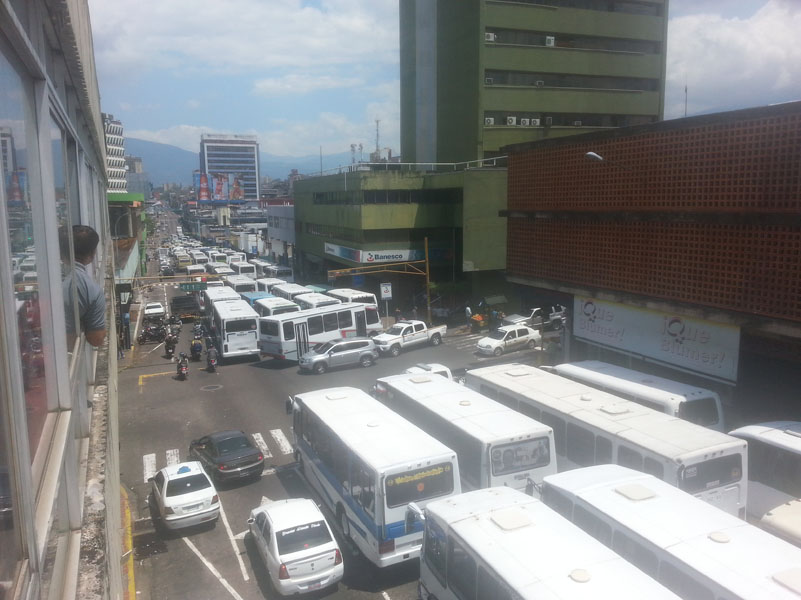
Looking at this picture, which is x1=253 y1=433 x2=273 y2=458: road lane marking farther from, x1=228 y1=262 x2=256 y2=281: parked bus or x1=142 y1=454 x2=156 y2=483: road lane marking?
x1=228 y1=262 x2=256 y2=281: parked bus

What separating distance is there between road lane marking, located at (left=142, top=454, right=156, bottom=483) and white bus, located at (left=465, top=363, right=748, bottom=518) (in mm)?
9897

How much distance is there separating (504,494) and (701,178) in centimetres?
1200

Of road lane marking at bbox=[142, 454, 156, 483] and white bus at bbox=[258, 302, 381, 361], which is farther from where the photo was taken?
white bus at bbox=[258, 302, 381, 361]

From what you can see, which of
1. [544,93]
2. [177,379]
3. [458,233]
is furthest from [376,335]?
[544,93]

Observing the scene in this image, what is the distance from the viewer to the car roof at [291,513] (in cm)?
1147

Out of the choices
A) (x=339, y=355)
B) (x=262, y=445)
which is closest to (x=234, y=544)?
(x=262, y=445)

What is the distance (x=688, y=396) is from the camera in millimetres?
15242

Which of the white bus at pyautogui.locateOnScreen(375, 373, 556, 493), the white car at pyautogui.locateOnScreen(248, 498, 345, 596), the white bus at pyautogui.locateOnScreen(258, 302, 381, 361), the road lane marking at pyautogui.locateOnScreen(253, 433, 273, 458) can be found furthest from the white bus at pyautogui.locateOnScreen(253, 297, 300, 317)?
the white car at pyautogui.locateOnScreen(248, 498, 345, 596)

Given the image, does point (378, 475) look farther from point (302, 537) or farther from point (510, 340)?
point (510, 340)

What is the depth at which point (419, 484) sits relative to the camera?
37.6ft

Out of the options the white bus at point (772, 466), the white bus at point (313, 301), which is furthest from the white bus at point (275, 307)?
the white bus at point (772, 466)

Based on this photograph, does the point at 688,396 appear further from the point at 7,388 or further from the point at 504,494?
the point at 7,388

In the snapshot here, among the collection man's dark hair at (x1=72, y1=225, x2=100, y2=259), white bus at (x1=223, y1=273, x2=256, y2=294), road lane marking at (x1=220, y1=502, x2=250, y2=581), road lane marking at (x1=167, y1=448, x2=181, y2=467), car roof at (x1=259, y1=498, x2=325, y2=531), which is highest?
man's dark hair at (x1=72, y1=225, x2=100, y2=259)

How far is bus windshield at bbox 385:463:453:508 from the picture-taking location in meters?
11.2
